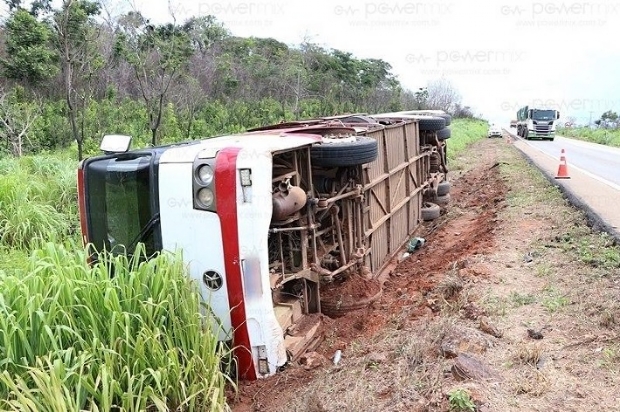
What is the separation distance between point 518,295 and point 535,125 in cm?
3114

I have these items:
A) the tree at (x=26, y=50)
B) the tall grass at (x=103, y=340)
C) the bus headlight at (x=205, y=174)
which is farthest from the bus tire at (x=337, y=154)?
the tree at (x=26, y=50)

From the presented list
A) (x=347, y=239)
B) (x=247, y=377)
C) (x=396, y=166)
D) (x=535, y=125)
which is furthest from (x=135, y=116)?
(x=535, y=125)

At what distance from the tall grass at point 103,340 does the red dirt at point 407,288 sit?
465 mm

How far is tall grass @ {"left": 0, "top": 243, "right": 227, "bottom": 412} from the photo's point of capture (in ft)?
8.13

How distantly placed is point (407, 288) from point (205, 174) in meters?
3.06

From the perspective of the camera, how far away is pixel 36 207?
6691mm

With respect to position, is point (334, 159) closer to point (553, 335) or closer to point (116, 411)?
point (553, 335)

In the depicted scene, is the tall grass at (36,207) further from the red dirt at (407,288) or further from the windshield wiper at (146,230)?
the red dirt at (407,288)

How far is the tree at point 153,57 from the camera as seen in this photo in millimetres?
13363

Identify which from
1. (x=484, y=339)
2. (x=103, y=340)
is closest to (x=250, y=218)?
(x=103, y=340)

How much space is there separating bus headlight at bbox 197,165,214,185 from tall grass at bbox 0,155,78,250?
2.92 m

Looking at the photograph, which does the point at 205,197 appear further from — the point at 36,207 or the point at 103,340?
the point at 36,207

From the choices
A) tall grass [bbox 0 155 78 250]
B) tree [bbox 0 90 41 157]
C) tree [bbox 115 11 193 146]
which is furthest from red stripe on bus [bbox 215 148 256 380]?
tree [bbox 0 90 41 157]

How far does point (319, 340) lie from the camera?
14.3 ft
